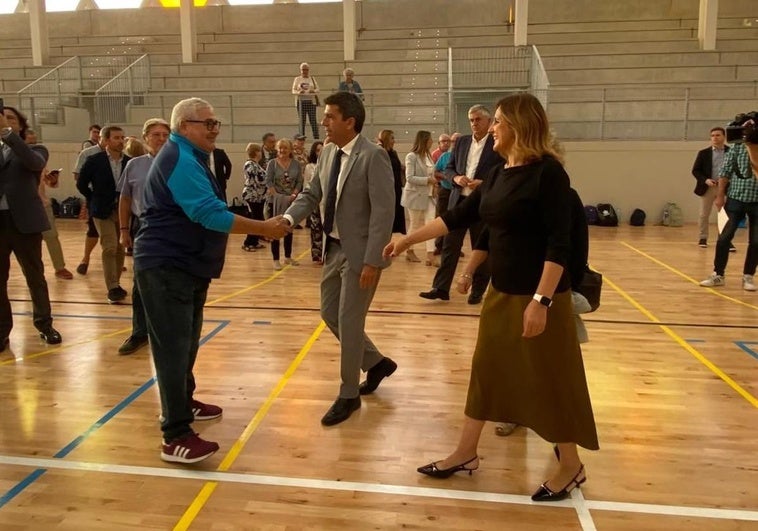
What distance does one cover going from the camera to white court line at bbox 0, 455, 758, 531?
2.77 meters

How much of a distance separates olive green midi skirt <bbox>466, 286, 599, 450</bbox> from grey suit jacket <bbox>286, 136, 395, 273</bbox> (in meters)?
0.80

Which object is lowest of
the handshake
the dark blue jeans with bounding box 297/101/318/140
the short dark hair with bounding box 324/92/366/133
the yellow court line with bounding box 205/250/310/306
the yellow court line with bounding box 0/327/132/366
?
the yellow court line with bounding box 205/250/310/306

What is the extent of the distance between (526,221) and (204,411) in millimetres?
2219

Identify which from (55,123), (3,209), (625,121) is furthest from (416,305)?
(55,123)

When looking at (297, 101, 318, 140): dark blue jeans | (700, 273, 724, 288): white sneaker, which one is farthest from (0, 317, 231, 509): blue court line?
(297, 101, 318, 140): dark blue jeans

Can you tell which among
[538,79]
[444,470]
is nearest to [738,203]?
[444,470]

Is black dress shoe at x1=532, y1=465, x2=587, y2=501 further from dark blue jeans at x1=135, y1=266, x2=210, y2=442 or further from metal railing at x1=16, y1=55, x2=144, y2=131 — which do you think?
metal railing at x1=16, y1=55, x2=144, y2=131

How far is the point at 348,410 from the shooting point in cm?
371

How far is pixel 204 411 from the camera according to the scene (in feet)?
12.2

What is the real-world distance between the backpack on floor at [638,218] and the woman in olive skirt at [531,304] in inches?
460

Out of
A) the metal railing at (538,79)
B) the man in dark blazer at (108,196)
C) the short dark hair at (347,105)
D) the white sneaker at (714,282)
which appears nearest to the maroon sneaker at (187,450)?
the short dark hair at (347,105)

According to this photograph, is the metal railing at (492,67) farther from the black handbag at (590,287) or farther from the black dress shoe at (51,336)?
the black handbag at (590,287)

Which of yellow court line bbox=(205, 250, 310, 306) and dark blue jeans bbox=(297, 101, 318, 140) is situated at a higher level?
dark blue jeans bbox=(297, 101, 318, 140)

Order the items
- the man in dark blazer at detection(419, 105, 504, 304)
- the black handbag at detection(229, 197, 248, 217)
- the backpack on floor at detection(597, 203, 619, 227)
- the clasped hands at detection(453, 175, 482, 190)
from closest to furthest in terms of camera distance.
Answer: the clasped hands at detection(453, 175, 482, 190), the man in dark blazer at detection(419, 105, 504, 304), the black handbag at detection(229, 197, 248, 217), the backpack on floor at detection(597, 203, 619, 227)
